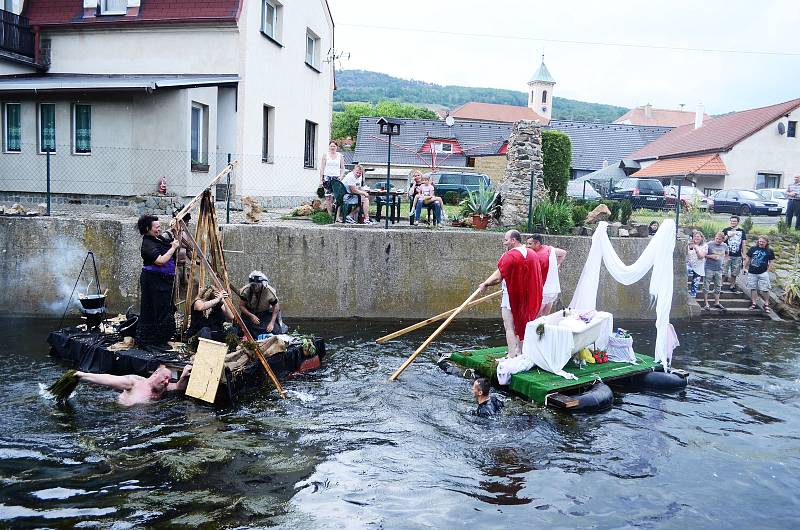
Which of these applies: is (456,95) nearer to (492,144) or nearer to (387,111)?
(387,111)

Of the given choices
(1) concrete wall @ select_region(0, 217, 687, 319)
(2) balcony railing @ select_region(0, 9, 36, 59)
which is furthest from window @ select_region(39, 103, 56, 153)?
(1) concrete wall @ select_region(0, 217, 687, 319)

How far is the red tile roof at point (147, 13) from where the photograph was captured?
1977 centimetres

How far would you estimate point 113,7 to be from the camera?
2066cm

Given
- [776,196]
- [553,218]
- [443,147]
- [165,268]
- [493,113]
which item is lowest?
[165,268]

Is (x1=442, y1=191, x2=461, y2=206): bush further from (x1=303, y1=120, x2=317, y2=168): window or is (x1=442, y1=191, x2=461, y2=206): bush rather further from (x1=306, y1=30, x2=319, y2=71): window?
(x1=306, y1=30, x2=319, y2=71): window

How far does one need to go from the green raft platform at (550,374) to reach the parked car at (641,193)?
1336 centimetres

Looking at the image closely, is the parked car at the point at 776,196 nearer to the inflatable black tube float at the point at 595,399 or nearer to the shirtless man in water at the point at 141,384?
the inflatable black tube float at the point at 595,399

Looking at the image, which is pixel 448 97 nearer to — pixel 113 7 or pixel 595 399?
pixel 113 7

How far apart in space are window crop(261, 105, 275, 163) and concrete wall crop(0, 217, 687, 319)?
23.6 feet

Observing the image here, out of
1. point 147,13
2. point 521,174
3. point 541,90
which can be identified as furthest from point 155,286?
point 541,90

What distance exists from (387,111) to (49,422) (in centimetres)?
8802

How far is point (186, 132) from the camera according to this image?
18.8m

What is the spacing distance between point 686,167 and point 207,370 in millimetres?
40744

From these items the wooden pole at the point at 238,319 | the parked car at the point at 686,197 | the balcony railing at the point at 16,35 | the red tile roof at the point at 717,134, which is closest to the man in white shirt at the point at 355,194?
the wooden pole at the point at 238,319
